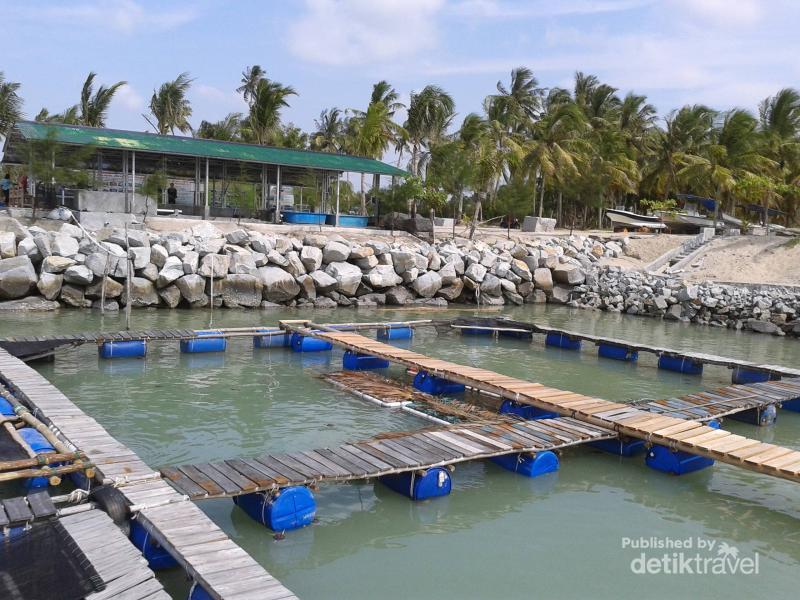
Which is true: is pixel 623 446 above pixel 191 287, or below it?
below

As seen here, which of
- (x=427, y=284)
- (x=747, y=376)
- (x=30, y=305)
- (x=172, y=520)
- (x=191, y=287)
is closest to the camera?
(x=172, y=520)

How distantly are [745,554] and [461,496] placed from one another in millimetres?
3108

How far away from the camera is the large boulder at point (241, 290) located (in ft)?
76.9

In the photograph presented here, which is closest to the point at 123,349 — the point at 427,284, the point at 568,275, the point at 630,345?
the point at 630,345

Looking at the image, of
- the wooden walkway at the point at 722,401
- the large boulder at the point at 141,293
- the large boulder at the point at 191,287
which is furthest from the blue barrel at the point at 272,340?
the wooden walkway at the point at 722,401

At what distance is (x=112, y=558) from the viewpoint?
5773 mm

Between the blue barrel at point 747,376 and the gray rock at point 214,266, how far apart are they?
1506 cm

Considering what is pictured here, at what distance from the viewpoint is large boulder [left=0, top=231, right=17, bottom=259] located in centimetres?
2062

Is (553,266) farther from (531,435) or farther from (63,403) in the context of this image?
(63,403)

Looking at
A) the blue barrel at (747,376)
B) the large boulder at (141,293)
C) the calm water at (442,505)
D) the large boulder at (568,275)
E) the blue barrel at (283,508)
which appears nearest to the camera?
the calm water at (442,505)

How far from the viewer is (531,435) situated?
9.86 metres

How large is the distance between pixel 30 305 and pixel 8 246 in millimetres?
1943

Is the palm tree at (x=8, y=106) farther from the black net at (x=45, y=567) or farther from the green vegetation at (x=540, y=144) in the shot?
the black net at (x=45, y=567)

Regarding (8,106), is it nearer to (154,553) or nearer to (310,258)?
(310,258)
